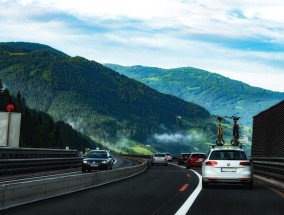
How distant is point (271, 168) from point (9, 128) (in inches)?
497

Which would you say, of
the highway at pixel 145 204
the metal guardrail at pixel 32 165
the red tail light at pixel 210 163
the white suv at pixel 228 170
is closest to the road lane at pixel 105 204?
the highway at pixel 145 204

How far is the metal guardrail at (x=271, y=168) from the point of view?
76.1 ft

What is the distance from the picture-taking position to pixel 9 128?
28.4m

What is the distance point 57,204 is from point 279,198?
624 cm

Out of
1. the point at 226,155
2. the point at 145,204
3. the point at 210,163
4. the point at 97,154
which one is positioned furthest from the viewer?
the point at 97,154

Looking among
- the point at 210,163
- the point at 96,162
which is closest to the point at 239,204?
the point at 210,163

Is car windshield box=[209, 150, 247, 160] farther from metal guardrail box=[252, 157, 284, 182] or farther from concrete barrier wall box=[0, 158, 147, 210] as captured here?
concrete barrier wall box=[0, 158, 147, 210]

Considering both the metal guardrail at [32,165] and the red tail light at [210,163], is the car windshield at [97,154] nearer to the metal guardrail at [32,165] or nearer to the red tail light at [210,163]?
the metal guardrail at [32,165]

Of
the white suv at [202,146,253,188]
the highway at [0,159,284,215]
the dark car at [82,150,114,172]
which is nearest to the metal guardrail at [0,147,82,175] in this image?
the dark car at [82,150,114,172]

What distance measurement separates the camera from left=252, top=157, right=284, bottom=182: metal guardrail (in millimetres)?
23209

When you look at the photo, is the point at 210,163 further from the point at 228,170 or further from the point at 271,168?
the point at 271,168

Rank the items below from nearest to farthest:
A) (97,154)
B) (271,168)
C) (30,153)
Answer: (271,168) → (30,153) → (97,154)

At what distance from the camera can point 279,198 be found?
15422 millimetres

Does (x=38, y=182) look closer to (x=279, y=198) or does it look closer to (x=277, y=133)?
(x=279, y=198)
